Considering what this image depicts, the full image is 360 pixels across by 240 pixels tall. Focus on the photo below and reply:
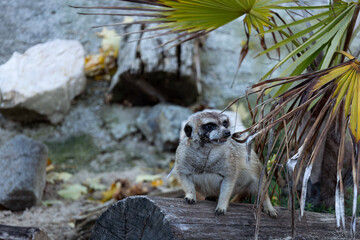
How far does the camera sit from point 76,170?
5.90m

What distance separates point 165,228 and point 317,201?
215cm

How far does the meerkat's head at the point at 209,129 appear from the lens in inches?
113

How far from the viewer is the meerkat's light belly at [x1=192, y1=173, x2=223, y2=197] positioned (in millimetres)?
2936

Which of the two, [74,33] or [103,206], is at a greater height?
[74,33]

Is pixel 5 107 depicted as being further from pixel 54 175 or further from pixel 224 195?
pixel 224 195

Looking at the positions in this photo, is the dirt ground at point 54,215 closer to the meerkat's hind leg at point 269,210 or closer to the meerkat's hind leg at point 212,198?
the meerkat's hind leg at point 212,198

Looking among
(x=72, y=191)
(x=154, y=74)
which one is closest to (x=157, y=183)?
(x=72, y=191)

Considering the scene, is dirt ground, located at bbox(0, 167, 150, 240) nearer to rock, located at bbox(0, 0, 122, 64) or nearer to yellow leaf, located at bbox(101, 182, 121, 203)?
yellow leaf, located at bbox(101, 182, 121, 203)

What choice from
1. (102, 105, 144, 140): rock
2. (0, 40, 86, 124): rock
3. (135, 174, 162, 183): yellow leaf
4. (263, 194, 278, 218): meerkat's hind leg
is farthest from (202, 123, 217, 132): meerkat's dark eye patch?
(102, 105, 144, 140): rock

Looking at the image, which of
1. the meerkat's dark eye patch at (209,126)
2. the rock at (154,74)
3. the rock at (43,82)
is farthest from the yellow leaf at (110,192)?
the meerkat's dark eye patch at (209,126)

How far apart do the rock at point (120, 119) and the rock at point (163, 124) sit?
110mm

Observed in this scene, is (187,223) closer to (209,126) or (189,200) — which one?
(189,200)

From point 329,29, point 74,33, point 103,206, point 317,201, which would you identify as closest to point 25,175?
point 103,206

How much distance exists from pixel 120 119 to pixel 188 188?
391 centimetres
